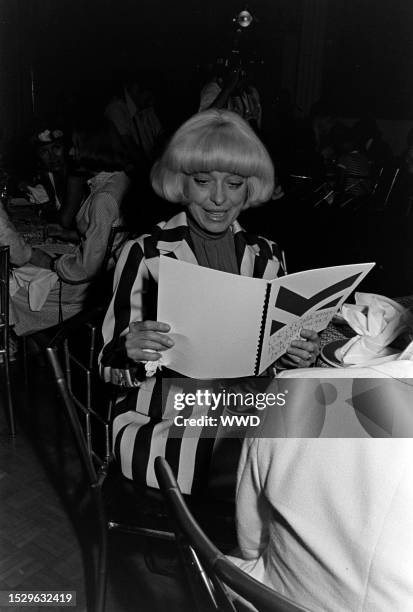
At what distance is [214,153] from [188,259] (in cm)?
28

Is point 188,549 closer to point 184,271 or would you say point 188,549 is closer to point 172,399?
point 184,271

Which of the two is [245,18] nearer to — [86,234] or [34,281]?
[86,234]

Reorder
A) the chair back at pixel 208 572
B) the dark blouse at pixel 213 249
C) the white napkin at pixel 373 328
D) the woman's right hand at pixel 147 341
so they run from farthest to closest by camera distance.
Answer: the dark blouse at pixel 213 249, the white napkin at pixel 373 328, the woman's right hand at pixel 147 341, the chair back at pixel 208 572

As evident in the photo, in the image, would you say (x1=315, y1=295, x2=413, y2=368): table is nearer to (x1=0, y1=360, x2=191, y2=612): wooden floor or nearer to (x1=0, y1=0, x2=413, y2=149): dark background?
(x1=0, y1=360, x2=191, y2=612): wooden floor

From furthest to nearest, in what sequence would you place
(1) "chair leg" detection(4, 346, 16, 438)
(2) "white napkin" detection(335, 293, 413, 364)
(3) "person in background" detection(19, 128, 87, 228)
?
(3) "person in background" detection(19, 128, 87, 228), (1) "chair leg" detection(4, 346, 16, 438), (2) "white napkin" detection(335, 293, 413, 364)

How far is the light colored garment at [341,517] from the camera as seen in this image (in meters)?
0.62

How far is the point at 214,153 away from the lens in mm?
1378

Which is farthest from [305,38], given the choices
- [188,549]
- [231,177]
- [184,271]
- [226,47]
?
[188,549]

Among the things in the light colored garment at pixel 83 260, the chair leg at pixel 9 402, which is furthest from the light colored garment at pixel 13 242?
the chair leg at pixel 9 402

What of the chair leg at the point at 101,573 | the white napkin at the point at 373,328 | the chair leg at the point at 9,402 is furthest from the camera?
the chair leg at the point at 9,402

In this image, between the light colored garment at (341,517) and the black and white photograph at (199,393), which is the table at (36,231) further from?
the light colored garment at (341,517)

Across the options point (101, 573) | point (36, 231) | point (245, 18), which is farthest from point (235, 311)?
→ point (245, 18)

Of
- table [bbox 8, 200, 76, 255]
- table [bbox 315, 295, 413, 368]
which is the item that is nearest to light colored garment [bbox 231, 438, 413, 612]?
table [bbox 315, 295, 413, 368]

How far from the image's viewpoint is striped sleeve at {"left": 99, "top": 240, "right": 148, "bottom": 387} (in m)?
1.29
